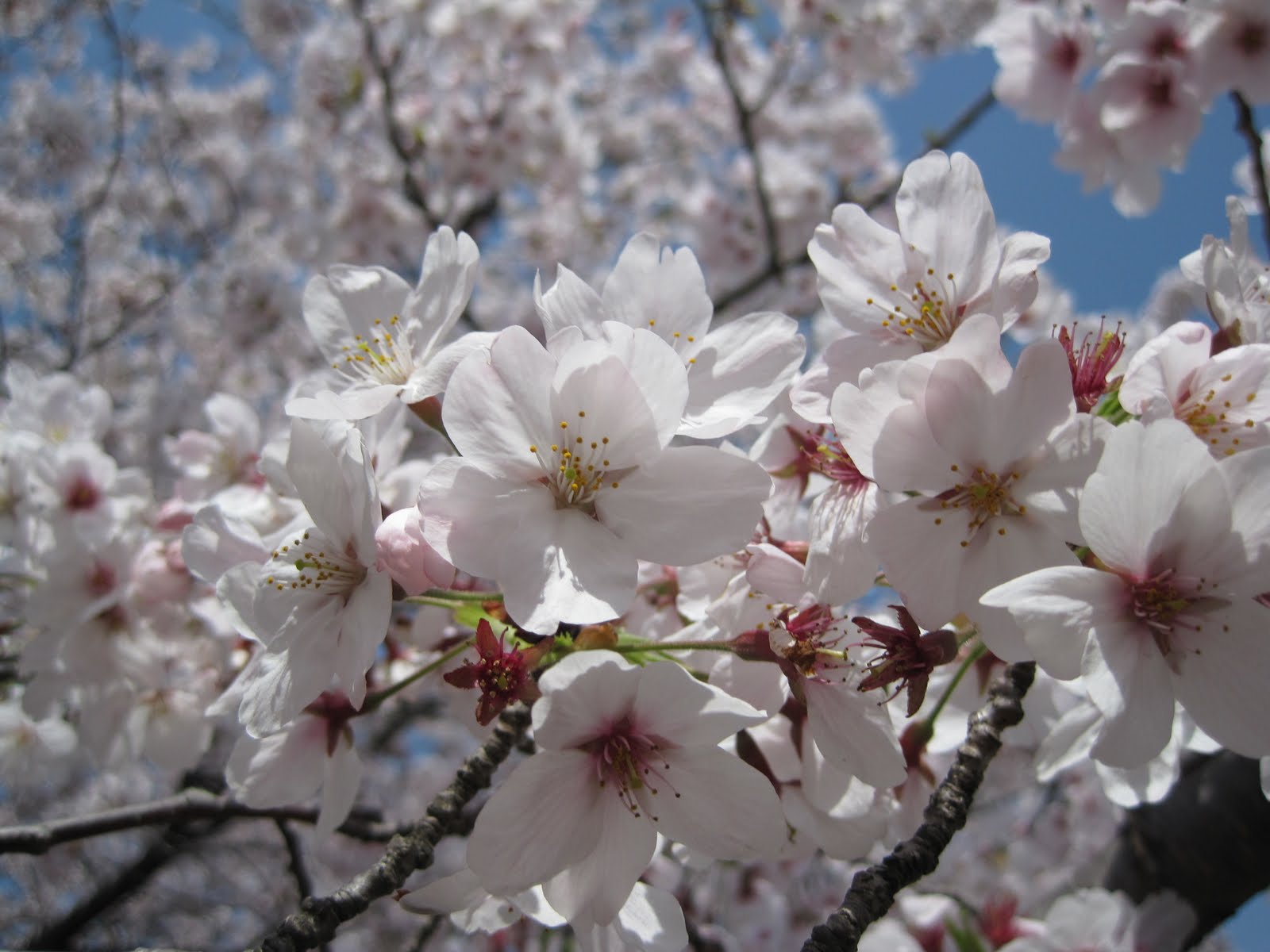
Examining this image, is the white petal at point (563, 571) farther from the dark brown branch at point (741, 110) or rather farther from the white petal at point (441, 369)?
the dark brown branch at point (741, 110)

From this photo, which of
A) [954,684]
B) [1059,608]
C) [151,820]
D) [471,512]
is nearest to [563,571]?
[471,512]

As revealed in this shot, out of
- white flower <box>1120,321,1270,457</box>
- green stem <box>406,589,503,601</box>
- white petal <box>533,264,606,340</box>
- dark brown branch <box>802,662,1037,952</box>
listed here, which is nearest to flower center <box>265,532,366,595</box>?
green stem <box>406,589,503,601</box>

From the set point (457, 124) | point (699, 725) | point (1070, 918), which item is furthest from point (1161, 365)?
point (457, 124)

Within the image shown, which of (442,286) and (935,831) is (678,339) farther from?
(935,831)

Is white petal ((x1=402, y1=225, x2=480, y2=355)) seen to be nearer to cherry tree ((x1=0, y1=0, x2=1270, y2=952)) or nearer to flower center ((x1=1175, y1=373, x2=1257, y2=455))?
cherry tree ((x1=0, y1=0, x2=1270, y2=952))

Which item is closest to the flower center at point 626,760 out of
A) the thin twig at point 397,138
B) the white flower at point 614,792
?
the white flower at point 614,792

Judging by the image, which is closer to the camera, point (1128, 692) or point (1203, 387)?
point (1128, 692)
